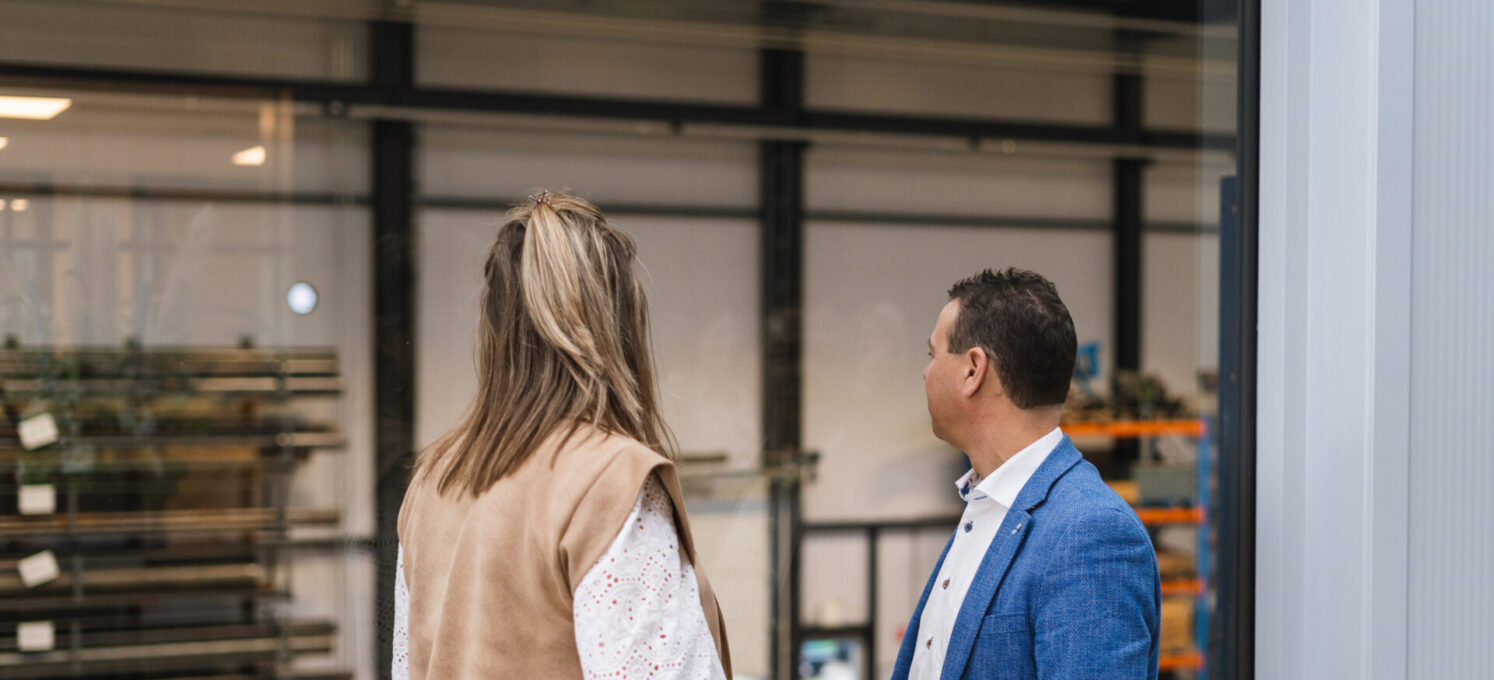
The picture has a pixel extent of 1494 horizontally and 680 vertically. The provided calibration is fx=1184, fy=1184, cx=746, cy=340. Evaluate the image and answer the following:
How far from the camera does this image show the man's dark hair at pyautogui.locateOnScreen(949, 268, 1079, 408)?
45.1 inches

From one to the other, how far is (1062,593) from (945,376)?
0.25 meters

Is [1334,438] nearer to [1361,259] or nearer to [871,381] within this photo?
[1361,259]

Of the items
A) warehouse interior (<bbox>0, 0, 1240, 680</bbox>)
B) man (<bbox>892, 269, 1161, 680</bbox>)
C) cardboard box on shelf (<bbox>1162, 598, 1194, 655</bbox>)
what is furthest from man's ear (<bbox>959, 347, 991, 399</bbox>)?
cardboard box on shelf (<bbox>1162, 598, 1194, 655</bbox>)

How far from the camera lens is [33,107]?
6.29 ft

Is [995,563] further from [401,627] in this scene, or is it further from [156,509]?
[156,509]

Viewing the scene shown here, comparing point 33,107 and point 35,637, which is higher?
point 33,107

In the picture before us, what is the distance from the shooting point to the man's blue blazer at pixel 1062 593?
1.03 m

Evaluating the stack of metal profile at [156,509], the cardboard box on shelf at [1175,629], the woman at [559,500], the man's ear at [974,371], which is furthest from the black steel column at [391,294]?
the cardboard box on shelf at [1175,629]

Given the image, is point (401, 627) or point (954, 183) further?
point (954, 183)

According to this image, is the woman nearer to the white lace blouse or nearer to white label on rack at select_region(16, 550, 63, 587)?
the white lace blouse

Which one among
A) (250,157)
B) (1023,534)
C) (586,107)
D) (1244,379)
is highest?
(586,107)

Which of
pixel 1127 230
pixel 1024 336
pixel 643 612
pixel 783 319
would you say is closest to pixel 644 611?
pixel 643 612

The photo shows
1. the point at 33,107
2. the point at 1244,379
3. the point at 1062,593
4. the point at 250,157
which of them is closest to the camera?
the point at 1062,593

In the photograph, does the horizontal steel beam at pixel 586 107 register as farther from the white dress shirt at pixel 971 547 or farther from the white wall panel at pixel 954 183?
the white dress shirt at pixel 971 547
